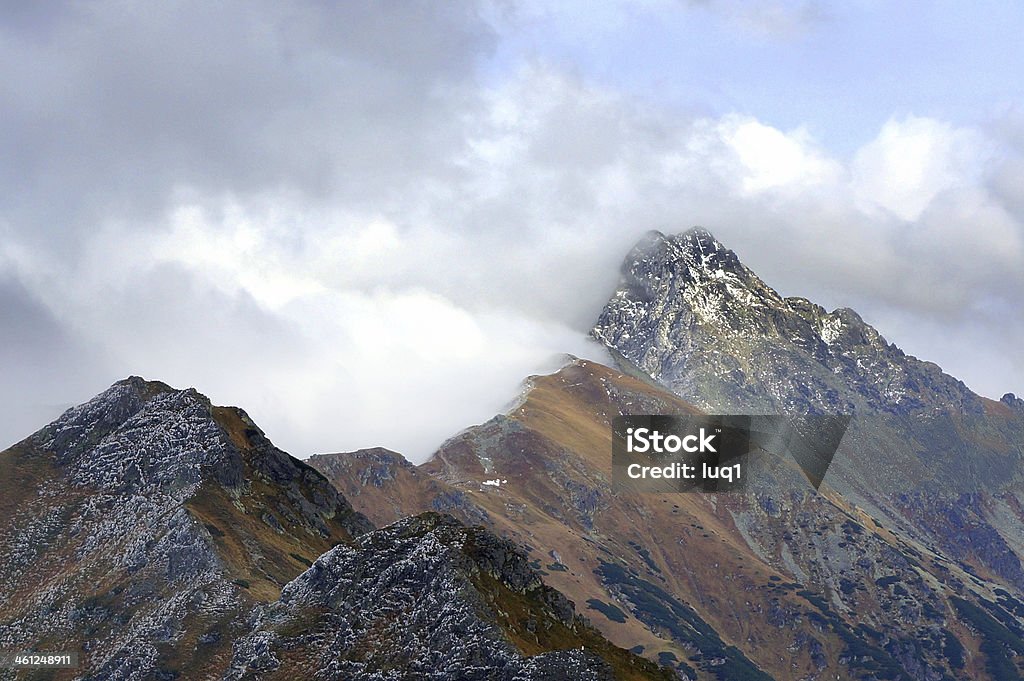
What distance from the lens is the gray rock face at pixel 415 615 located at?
128750 millimetres

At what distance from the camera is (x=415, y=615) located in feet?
447

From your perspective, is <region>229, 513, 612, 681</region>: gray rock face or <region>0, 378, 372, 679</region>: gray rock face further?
<region>0, 378, 372, 679</region>: gray rock face

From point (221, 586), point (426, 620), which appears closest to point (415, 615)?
point (426, 620)

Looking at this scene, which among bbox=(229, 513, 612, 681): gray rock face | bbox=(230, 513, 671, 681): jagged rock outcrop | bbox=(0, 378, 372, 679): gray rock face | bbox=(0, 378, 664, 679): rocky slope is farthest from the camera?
bbox=(0, 378, 372, 679): gray rock face

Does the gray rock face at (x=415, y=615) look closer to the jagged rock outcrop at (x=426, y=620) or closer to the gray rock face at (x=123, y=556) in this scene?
the jagged rock outcrop at (x=426, y=620)

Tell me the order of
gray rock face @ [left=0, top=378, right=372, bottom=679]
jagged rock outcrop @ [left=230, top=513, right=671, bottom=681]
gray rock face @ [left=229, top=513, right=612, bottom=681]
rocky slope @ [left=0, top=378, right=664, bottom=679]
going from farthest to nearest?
gray rock face @ [left=0, top=378, right=372, bottom=679], rocky slope @ [left=0, top=378, right=664, bottom=679], jagged rock outcrop @ [left=230, top=513, right=671, bottom=681], gray rock face @ [left=229, top=513, right=612, bottom=681]

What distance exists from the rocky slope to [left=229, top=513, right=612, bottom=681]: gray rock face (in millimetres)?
194

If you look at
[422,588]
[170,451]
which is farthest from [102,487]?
[422,588]

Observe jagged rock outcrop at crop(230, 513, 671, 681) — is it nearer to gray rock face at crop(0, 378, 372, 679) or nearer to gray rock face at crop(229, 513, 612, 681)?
gray rock face at crop(229, 513, 612, 681)

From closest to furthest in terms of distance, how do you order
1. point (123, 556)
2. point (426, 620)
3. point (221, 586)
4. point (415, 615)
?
point (426, 620), point (415, 615), point (221, 586), point (123, 556)

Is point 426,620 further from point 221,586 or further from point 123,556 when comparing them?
point 123,556

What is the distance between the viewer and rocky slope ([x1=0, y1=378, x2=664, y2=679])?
134375mm

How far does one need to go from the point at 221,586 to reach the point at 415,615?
41.1 meters

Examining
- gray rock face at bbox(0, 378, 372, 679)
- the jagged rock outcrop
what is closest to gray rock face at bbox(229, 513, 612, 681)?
the jagged rock outcrop
